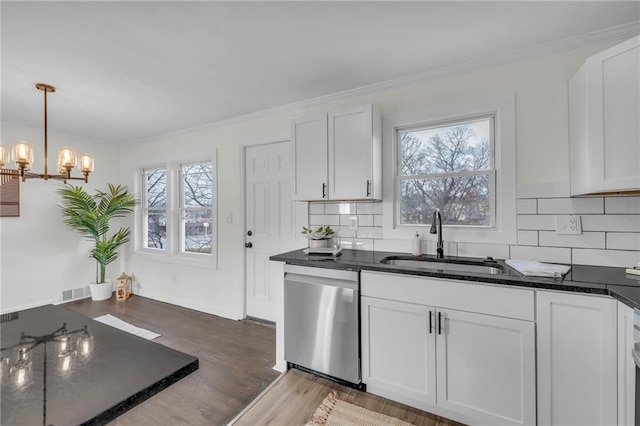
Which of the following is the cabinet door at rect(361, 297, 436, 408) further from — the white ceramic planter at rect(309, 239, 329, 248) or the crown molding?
the crown molding

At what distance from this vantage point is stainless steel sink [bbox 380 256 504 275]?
6.60ft

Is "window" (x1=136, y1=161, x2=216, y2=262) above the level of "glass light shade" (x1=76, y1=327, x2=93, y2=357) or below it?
above

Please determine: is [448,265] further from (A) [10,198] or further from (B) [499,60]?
(A) [10,198]

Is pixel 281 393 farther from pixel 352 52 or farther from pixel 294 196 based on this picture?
pixel 352 52

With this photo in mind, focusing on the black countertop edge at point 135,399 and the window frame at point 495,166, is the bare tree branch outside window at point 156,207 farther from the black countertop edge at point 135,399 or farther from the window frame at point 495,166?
the black countertop edge at point 135,399

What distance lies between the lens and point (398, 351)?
1.88m

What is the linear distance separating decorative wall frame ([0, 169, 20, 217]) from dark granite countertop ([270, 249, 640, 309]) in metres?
3.72

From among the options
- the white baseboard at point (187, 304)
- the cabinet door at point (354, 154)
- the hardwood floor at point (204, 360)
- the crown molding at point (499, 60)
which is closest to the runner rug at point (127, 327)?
the hardwood floor at point (204, 360)

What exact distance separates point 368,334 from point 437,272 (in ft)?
2.11

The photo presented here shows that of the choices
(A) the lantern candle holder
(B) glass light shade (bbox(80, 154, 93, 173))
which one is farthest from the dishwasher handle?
(A) the lantern candle holder

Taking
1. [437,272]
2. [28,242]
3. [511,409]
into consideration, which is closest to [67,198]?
[28,242]

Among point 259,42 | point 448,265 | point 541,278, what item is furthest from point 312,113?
point 541,278

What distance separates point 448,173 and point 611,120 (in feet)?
3.22

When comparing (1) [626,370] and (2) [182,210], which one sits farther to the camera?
(2) [182,210]
